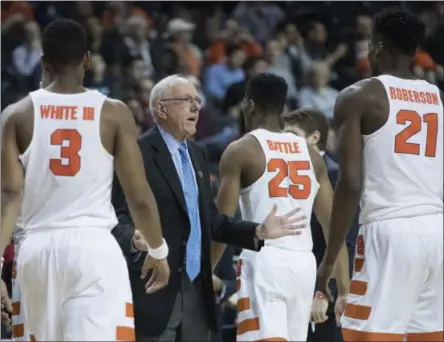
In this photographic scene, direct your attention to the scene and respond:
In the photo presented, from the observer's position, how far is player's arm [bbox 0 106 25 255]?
5.94m

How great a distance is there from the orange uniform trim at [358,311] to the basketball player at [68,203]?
1157mm

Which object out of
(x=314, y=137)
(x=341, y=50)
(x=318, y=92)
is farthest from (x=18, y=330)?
(x=341, y=50)

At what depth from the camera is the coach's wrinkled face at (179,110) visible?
720cm

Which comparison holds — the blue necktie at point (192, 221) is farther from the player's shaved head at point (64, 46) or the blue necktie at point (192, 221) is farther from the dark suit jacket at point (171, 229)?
the player's shaved head at point (64, 46)

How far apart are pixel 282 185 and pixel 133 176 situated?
121cm

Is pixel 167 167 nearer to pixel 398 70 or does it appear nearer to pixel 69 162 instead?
pixel 69 162

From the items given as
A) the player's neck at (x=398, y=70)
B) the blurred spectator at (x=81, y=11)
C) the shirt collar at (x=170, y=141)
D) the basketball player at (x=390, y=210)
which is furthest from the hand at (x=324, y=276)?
the blurred spectator at (x=81, y=11)

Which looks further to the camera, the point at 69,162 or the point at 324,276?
the point at 324,276

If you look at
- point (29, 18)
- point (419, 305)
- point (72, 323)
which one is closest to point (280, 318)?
point (419, 305)

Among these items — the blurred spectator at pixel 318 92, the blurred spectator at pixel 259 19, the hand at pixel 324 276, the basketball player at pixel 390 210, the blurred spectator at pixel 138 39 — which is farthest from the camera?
the blurred spectator at pixel 259 19

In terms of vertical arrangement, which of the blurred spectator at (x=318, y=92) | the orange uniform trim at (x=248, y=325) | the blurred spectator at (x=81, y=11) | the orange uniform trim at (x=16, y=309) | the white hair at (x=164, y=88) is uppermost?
the blurred spectator at (x=81, y=11)

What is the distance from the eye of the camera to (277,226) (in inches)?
263

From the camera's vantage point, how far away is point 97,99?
6039 mm

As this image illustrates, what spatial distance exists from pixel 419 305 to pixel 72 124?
2.03m
